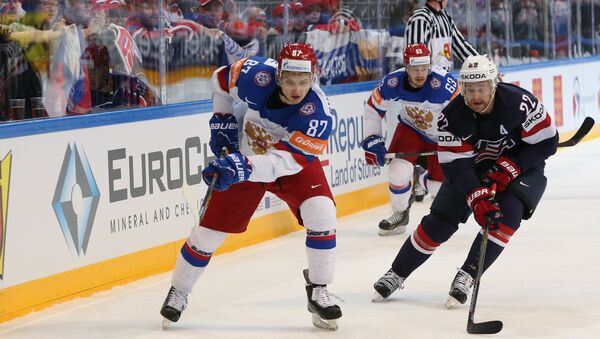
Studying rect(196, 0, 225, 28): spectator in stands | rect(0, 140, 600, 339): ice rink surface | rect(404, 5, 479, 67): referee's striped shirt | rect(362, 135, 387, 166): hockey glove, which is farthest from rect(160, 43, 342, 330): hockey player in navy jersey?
rect(404, 5, 479, 67): referee's striped shirt

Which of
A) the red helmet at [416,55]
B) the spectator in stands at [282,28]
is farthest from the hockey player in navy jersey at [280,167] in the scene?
the spectator in stands at [282,28]

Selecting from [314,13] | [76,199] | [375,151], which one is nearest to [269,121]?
[76,199]

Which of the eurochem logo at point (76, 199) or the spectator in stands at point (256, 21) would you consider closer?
the eurochem logo at point (76, 199)

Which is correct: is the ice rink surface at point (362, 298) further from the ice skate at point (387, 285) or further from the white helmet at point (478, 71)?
the white helmet at point (478, 71)

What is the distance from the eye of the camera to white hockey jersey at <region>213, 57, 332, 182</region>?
516 cm

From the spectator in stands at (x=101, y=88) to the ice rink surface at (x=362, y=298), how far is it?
93 centimetres

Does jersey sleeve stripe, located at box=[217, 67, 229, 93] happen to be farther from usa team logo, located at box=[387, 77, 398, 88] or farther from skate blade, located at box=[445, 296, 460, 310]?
usa team logo, located at box=[387, 77, 398, 88]

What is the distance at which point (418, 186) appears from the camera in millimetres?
9352

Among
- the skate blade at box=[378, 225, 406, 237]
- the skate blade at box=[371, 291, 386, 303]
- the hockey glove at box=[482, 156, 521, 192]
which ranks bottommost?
the skate blade at box=[378, 225, 406, 237]

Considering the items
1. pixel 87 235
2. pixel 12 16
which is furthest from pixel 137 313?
pixel 12 16

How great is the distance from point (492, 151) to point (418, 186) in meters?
3.77

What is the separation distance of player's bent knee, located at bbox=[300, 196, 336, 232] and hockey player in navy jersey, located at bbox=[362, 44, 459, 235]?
2.32 meters

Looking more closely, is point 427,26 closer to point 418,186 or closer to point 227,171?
point 418,186

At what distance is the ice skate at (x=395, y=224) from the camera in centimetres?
806
